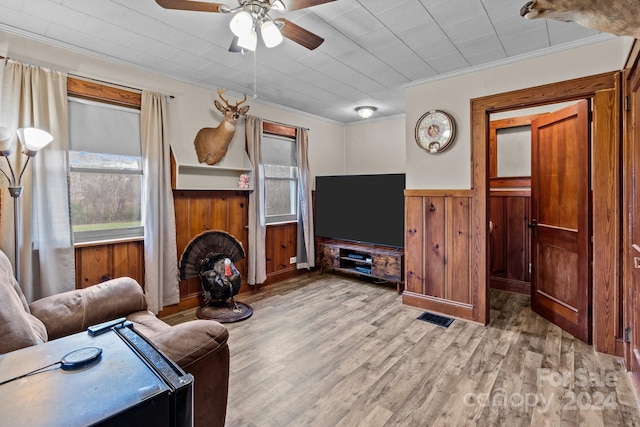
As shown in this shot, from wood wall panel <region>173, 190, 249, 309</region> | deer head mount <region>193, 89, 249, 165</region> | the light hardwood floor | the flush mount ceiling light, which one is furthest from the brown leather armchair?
the flush mount ceiling light

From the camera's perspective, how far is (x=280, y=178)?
15.6 feet

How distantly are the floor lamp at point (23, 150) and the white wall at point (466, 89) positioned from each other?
134 inches

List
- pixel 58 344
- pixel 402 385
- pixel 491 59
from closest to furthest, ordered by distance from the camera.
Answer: pixel 58 344 < pixel 402 385 < pixel 491 59

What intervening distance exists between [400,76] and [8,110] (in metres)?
3.54

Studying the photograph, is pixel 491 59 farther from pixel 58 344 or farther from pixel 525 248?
pixel 58 344

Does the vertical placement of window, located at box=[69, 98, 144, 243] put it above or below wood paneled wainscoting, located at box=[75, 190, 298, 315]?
above

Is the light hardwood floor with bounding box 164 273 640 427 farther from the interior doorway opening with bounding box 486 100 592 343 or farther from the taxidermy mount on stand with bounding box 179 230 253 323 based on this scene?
the interior doorway opening with bounding box 486 100 592 343

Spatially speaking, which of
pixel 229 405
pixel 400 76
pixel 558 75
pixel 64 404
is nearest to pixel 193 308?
pixel 229 405

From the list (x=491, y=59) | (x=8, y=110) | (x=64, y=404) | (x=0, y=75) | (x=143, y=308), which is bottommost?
(x=143, y=308)

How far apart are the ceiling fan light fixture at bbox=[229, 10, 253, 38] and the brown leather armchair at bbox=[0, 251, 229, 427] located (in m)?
1.64

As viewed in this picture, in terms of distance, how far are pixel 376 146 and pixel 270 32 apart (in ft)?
12.1

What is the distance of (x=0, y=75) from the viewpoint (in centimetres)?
234

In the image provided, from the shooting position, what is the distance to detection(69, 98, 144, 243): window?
9.32 ft

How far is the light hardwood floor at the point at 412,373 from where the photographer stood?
1862mm
